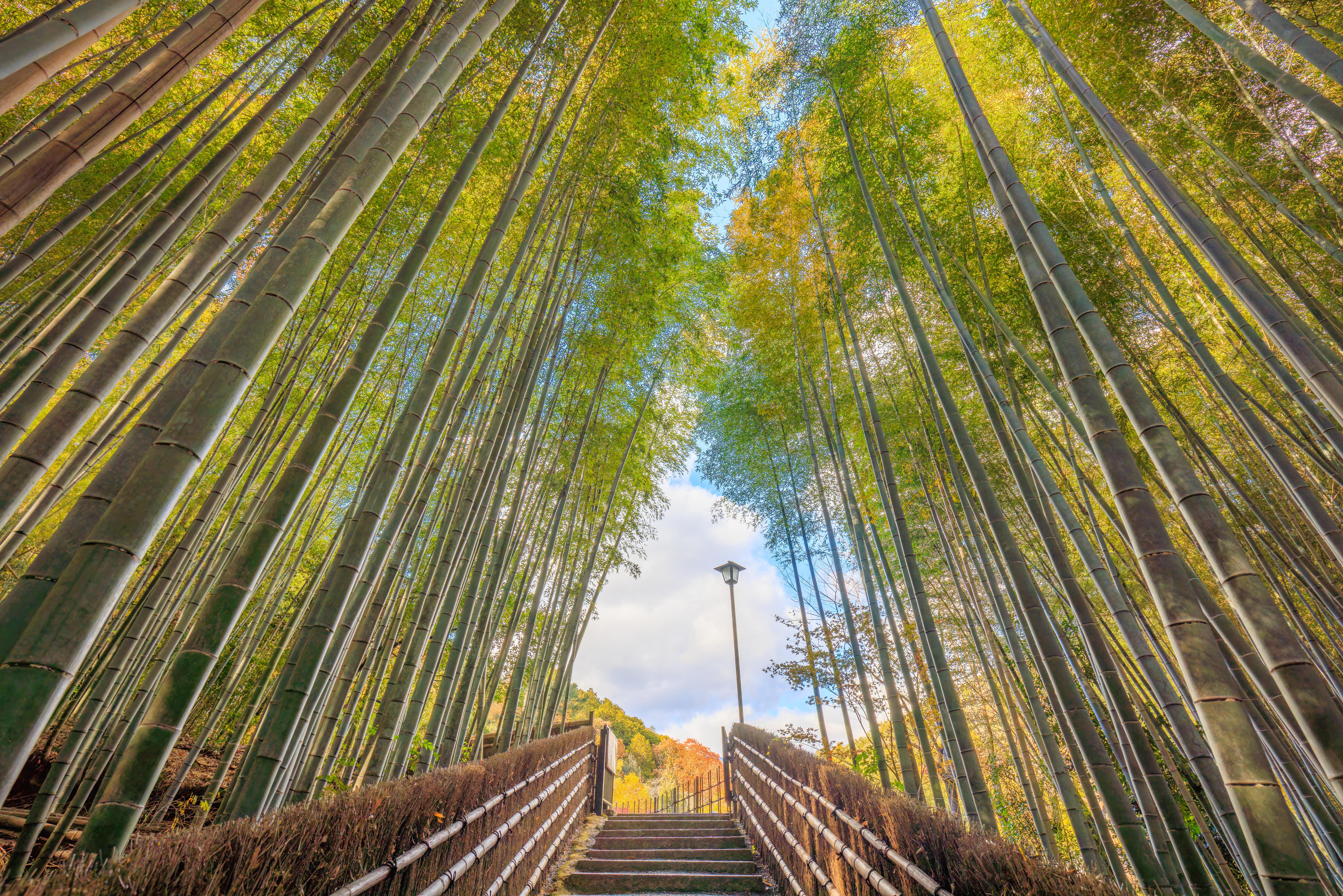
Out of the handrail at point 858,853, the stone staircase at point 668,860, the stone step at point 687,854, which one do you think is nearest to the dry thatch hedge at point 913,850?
the handrail at point 858,853

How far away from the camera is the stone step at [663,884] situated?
351cm

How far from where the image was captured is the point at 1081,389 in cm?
119

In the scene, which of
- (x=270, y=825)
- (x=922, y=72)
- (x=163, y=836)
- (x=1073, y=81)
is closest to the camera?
(x=163, y=836)

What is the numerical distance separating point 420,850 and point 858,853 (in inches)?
61.1

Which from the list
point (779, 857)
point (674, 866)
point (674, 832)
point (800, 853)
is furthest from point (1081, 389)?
point (674, 832)

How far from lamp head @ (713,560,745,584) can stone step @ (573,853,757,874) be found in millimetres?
3249

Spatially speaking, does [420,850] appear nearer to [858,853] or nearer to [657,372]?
[858,853]

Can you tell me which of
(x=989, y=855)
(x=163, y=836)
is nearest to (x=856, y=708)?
(x=989, y=855)

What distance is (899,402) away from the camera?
5348 mm

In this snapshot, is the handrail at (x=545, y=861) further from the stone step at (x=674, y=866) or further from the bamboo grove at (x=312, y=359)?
the bamboo grove at (x=312, y=359)

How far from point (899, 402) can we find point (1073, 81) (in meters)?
3.65

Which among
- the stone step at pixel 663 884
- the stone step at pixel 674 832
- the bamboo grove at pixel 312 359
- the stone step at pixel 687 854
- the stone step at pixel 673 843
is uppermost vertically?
the bamboo grove at pixel 312 359

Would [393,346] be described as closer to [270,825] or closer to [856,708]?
[270,825]

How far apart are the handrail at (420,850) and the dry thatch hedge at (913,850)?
56.7 inches
